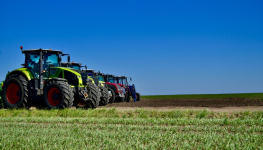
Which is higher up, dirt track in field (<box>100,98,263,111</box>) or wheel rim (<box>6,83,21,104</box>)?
wheel rim (<box>6,83,21,104</box>)

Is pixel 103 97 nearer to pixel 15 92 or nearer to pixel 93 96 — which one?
pixel 93 96

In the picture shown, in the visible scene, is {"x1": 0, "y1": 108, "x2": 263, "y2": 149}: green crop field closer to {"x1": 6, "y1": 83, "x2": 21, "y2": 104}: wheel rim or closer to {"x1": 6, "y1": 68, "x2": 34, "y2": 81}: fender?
{"x1": 6, "y1": 68, "x2": 34, "y2": 81}: fender

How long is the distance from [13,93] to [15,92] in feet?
0.52

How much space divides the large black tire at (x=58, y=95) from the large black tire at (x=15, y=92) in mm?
1295

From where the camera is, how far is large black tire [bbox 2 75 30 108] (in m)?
13.9

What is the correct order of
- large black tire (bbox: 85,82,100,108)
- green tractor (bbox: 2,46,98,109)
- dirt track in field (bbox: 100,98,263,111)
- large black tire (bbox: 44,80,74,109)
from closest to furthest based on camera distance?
large black tire (bbox: 44,80,74,109) → green tractor (bbox: 2,46,98,109) → large black tire (bbox: 85,82,100,108) → dirt track in field (bbox: 100,98,263,111)

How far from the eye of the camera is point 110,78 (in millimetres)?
26641

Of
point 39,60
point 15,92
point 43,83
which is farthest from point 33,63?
point 15,92

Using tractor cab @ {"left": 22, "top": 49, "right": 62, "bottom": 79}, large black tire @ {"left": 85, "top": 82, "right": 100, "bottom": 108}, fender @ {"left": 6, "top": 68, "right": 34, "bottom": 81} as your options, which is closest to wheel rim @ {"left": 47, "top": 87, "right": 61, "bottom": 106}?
tractor cab @ {"left": 22, "top": 49, "right": 62, "bottom": 79}

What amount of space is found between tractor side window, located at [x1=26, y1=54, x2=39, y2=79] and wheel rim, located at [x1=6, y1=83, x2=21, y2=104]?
1.13 metres

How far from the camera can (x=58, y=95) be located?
43.7ft

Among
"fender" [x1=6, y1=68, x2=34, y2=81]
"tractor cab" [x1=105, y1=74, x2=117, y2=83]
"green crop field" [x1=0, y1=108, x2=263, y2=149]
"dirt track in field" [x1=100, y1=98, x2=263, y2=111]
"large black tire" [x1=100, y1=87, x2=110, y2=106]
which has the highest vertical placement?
"tractor cab" [x1=105, y1=74, x2=117, y2=83]

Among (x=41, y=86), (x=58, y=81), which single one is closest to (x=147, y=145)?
(x=58, y=81)

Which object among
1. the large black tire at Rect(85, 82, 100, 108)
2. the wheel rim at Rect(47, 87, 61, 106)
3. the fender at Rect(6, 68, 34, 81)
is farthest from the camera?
the large black tire at Rect(85, 82, 100, 108)
